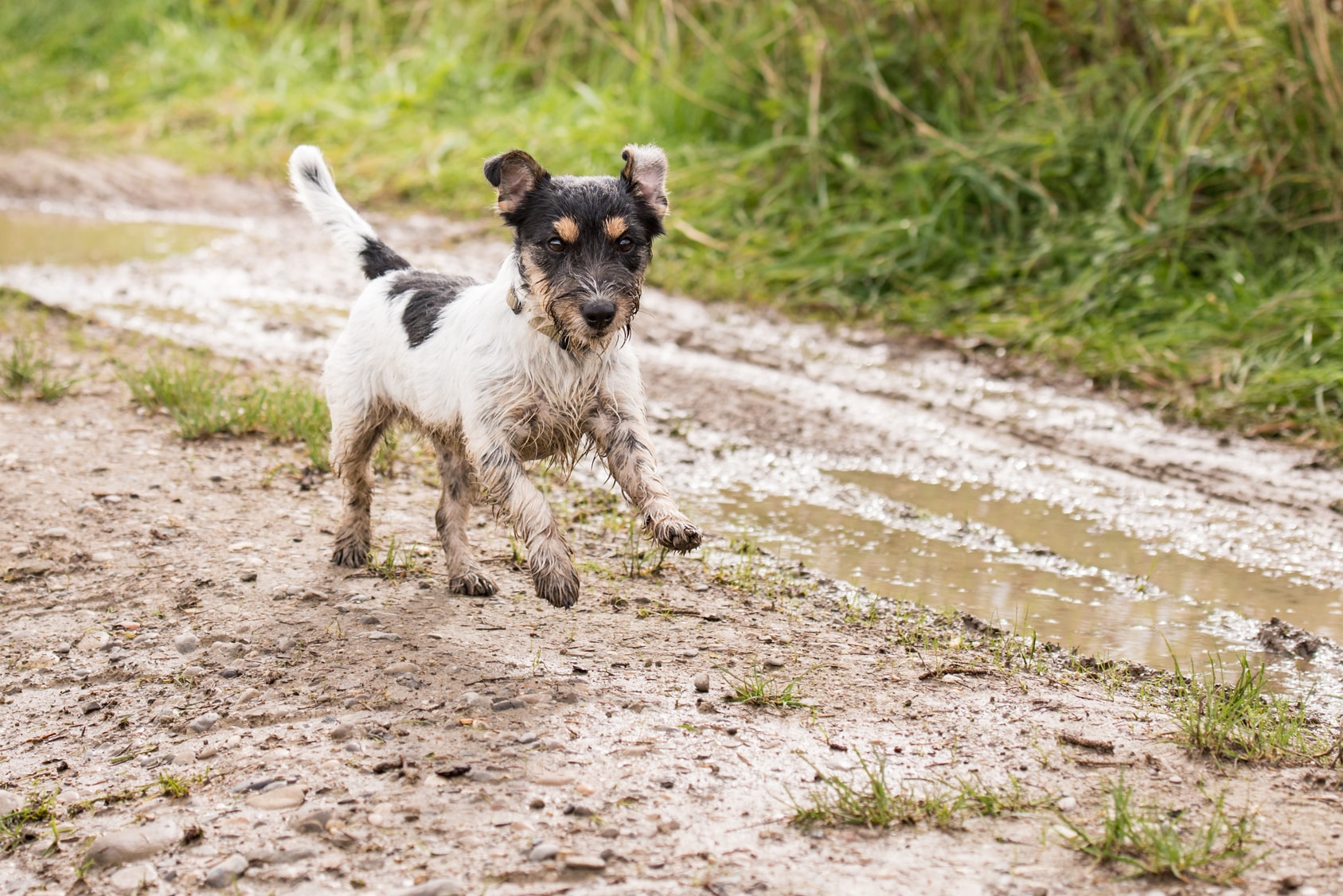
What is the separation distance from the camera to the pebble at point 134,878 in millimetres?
3070

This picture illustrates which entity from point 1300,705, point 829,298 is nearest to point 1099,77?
point 829,298

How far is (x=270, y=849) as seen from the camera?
10.4ft

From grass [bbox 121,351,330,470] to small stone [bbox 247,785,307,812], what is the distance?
277cm

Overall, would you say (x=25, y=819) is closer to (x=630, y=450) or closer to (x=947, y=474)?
(x=630, y=450)

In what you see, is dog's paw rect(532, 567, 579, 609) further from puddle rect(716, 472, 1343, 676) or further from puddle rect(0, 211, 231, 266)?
puddle rect(0, 211, 231, 266)

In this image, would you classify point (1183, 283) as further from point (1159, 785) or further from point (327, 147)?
point (327, 147)

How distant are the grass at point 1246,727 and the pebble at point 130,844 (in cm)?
267

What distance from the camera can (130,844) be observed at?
3.20m

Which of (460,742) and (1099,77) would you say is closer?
(460,742)

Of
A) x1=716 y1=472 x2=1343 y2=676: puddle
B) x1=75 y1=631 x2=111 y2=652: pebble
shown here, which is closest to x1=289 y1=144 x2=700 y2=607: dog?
x1=75 y1=631 x2=111 y2=652: pebble

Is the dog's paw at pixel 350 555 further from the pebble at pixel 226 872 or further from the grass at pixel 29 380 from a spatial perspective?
the grass at pixel 29 380

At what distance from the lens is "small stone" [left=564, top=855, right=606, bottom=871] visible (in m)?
3.08

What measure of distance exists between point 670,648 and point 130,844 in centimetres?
177

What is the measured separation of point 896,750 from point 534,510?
1.37 metres
